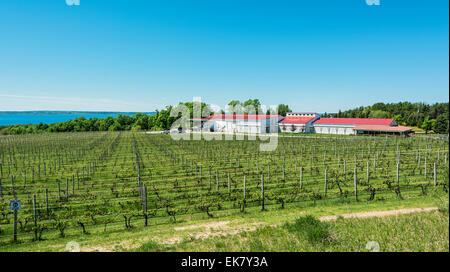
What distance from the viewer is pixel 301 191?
13711 millimetres

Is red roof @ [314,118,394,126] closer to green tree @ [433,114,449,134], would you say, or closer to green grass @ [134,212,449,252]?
green tree @ [433,114,449,134]

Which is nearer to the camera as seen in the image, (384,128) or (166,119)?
(384,128)

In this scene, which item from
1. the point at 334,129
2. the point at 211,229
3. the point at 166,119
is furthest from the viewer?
the point at 166,119

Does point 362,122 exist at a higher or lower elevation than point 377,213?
higher

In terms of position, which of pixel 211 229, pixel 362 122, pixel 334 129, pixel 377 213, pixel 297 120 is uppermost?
pixel 297 120

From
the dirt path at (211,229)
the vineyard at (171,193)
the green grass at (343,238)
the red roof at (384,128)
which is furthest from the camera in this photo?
the red roof at (384,128)

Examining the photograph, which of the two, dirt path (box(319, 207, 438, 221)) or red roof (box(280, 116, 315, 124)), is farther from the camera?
red roof (box(280, 116, 315, 124))

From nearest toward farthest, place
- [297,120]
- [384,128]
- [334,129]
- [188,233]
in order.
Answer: [188,233], [384,128], [334,129], [297,120]

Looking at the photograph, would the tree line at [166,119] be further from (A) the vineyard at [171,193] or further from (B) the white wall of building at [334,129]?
(A) the vineyard at [171,193]

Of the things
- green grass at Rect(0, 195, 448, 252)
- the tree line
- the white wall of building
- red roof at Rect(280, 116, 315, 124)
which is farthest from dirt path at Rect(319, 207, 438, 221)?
the tree line

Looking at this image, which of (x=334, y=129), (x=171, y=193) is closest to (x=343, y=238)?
(x=171, y=193)

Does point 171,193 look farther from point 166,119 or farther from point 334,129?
point 166,119

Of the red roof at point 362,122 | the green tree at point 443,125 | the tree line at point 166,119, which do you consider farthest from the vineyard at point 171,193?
the tree line at point 166,119
